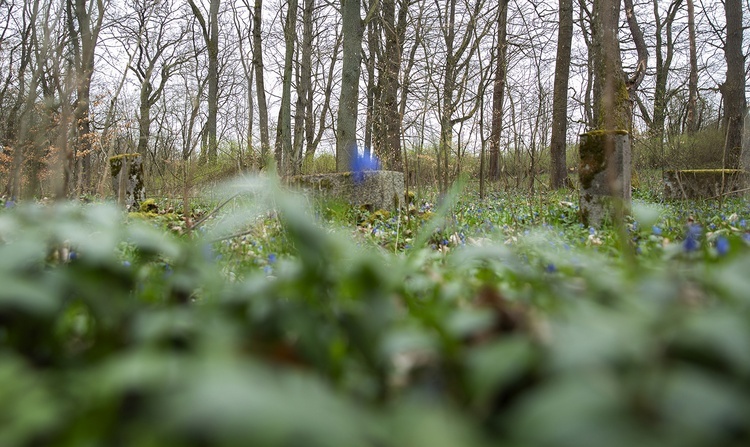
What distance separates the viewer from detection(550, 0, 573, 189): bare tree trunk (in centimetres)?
1106

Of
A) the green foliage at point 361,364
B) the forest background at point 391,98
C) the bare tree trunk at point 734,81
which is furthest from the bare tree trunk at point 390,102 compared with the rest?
the green foliage at point 361,364

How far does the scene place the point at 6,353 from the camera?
2.56 ft

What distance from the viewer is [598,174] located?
4977 mm

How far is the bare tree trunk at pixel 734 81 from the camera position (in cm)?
1022

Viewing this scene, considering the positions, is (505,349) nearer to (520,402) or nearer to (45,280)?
(520,402)

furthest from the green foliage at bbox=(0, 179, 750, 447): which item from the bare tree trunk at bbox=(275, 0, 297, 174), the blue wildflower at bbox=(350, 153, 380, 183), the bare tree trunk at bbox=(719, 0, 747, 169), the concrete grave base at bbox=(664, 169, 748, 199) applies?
the bare tree trunk at bbox=(719, 0, 747, 169)

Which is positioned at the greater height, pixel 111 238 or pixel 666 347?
pixel 111 238

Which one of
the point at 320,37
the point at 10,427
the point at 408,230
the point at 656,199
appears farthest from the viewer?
the point at 320,37

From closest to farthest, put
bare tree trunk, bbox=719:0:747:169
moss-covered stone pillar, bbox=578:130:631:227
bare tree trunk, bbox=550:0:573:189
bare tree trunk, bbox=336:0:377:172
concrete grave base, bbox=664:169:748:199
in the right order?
moss-covered stone pillar, bbox=578:130:631:227 → concrete grave base, bbox=664:169:748:199 → bare tree trunk, bbox=336:0:377:172 → bare tree trunk, bbox=719:0:747:169 → bare tree trunk, bbox=550:0:573:189

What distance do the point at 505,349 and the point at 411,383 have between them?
192 millimetres

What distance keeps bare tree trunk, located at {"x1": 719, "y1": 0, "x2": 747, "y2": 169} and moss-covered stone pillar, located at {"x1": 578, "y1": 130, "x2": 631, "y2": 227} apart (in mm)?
6792

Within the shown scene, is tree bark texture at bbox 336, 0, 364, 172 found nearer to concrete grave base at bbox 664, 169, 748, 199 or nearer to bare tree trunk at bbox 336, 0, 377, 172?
bare tree trunk at bbox 336, 0, 377, 172

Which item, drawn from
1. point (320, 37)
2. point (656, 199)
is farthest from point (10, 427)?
point (320, 37)

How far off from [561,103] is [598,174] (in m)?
6.94
